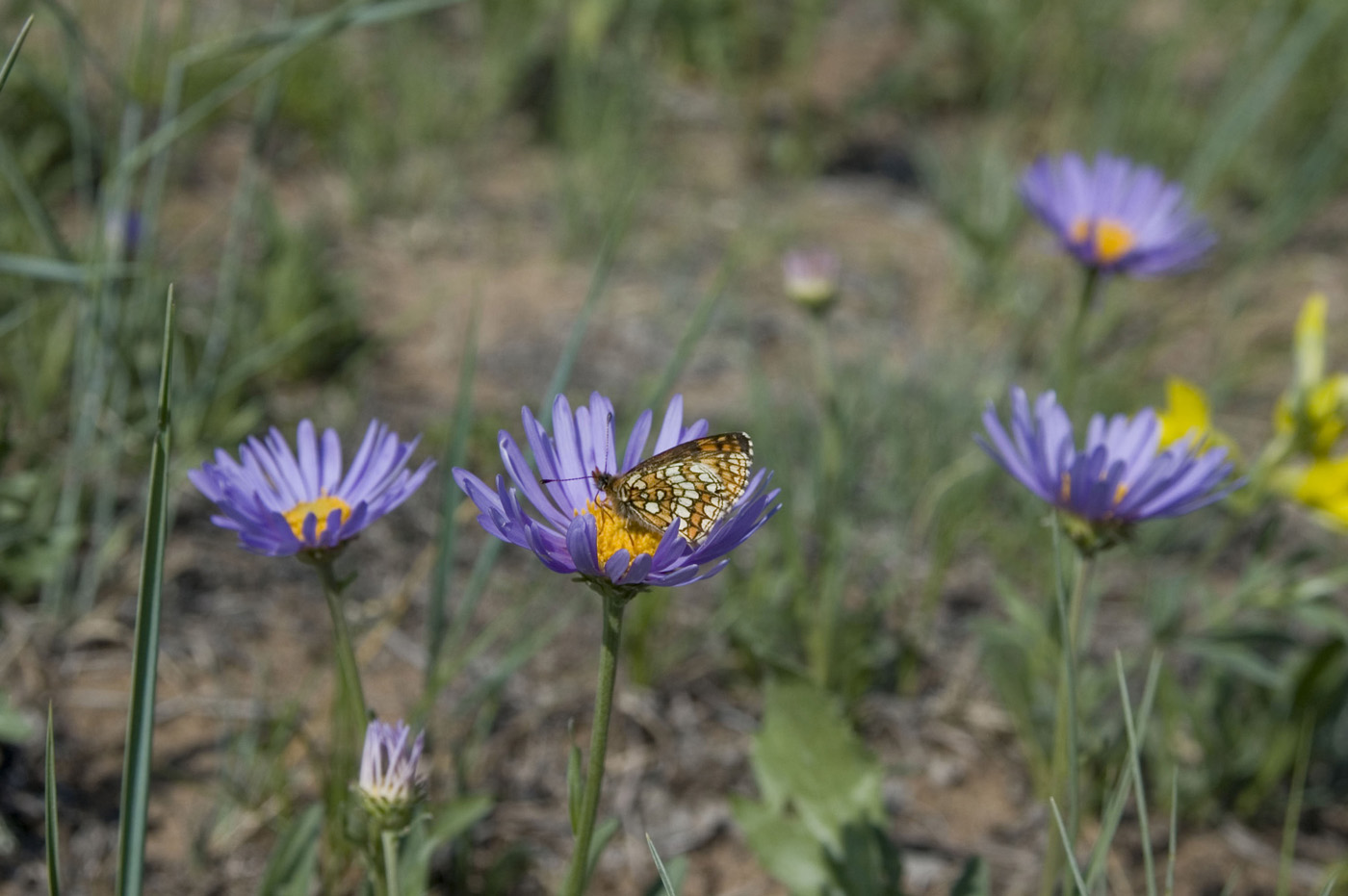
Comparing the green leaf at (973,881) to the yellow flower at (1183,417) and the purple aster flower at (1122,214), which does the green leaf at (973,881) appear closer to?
the yellow flower at (1183,417)

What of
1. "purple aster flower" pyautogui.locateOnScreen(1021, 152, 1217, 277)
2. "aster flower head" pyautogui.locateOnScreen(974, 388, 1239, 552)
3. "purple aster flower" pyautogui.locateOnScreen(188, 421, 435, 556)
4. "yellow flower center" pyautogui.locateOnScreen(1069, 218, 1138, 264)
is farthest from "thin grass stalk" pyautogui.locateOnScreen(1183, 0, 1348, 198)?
"purple aster flower" pyautogui.locateOnScreen(188, 421, 435, 556)

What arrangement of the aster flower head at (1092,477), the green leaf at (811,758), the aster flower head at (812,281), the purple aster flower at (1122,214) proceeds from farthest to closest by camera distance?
the aster flower head at (812,281)
the purple aster flower at (1122,214)
the green leaf at (811,758)
the aster flower head at (1092,477)

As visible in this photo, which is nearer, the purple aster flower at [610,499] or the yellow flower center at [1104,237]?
the purple aster flower at [610,499]

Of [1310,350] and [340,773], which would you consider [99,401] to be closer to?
[340,773]

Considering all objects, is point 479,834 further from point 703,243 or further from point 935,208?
point 935,208

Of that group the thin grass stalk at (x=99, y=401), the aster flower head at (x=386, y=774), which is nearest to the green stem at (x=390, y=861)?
the aster flower head at (x=386, y=774)

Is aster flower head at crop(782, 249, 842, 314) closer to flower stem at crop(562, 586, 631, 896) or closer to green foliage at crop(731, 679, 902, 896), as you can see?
green foliage at crop(731, 679, 902, 896)

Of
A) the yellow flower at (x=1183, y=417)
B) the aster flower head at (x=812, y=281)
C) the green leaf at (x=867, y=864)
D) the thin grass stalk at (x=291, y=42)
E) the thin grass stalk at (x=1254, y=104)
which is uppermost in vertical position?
the thin grass stalk at (x=1254, y=104)

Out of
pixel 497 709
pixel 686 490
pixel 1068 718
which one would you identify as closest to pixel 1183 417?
pixel 1068 718
